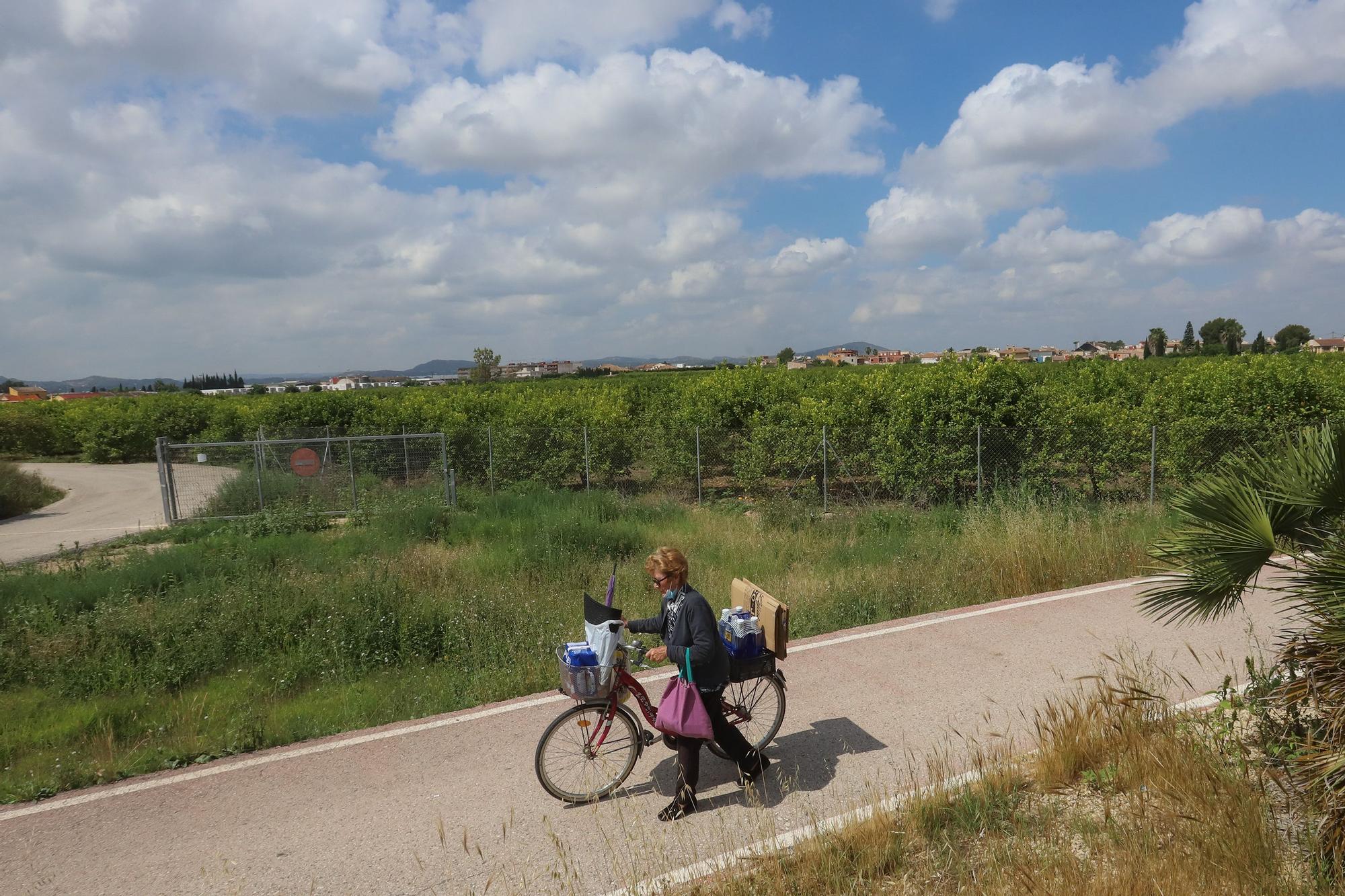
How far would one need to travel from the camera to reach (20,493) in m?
20.8

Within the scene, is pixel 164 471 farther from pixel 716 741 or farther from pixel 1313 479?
pixel 1313 479

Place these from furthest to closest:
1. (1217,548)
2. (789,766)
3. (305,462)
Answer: (305,462) → (789,766) → (1217,548)

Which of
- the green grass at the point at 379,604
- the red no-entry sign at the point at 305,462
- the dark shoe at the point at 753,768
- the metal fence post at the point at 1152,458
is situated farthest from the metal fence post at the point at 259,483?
the metal fence post at the point at 1152,458

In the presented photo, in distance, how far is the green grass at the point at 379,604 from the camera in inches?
248

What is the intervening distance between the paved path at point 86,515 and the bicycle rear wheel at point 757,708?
1246cm

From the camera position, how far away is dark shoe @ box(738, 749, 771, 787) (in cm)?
464

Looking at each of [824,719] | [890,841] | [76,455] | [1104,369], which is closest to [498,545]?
[824,719]

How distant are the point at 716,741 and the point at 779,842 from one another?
A: 760 mm

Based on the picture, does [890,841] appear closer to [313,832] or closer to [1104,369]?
[313,832]

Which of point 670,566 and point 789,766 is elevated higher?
point 670,566

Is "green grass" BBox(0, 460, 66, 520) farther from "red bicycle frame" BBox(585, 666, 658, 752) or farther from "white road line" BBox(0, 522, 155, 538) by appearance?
"red bicycle frame" BBox(585, 666, 658, 752)

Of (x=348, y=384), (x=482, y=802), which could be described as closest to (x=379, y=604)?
(x=482, y=802)

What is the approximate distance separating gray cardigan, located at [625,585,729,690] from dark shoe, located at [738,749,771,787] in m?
0.53

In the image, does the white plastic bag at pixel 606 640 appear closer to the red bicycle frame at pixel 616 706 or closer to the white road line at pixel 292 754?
the red bicycle frame at pixel 616 706
